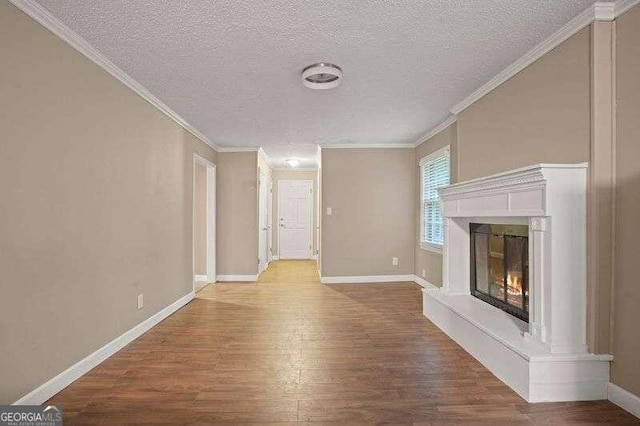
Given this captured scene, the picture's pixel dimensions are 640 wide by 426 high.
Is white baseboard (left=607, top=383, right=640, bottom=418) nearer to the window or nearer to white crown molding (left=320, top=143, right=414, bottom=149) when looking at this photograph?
the window

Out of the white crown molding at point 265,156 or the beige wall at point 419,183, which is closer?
the beige wall at point 419,183

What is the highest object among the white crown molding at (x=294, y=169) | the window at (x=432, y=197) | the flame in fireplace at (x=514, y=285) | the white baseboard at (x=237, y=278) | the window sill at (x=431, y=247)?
the white crown molding at (x=294, y=169)

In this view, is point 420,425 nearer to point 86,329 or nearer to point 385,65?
point 86,329

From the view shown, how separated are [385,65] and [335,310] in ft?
8.91

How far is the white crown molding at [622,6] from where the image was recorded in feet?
6.23

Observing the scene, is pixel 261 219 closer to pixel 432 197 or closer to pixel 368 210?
pixel 368 210

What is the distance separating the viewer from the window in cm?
472

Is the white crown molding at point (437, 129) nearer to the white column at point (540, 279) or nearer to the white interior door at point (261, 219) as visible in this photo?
the white column at point (540, 279)

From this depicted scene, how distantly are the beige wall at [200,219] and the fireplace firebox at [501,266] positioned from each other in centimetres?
420

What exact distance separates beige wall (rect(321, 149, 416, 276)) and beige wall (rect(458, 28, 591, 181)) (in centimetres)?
242

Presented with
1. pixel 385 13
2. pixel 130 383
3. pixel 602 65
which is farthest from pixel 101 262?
pixel 602 65

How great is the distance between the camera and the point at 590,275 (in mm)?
2055

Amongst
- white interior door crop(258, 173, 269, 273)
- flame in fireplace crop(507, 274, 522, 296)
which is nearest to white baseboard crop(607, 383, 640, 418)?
flame in fireplace crop(507, 274, 522, 296)

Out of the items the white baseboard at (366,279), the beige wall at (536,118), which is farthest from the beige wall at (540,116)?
the white baseboard at (366,279)
